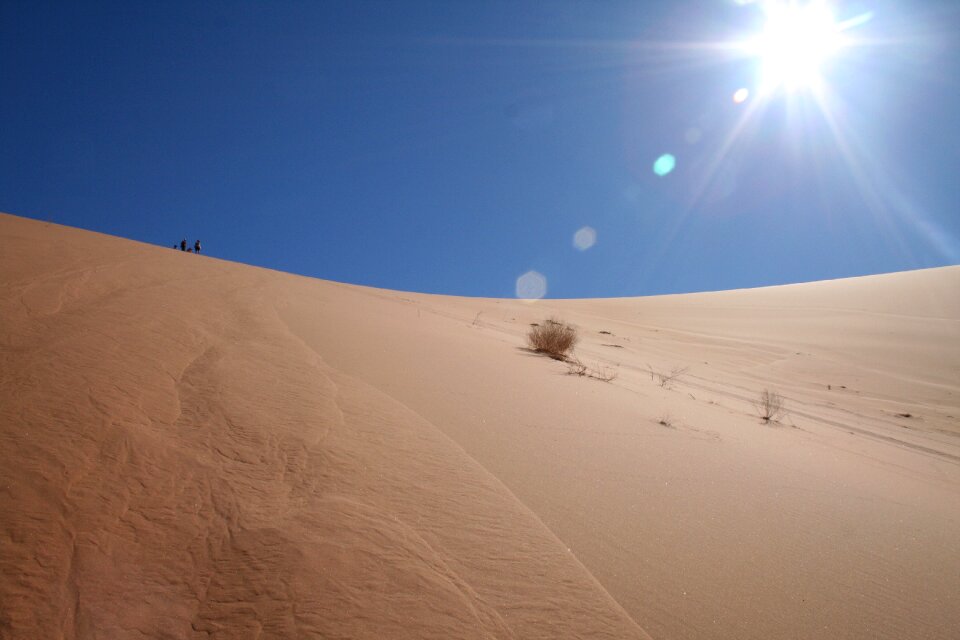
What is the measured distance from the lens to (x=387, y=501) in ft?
4.22

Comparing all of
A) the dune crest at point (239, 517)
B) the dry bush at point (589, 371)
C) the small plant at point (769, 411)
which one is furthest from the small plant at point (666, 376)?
the dune crest at point (239, 517)

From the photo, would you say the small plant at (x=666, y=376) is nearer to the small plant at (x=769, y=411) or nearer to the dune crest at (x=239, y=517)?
the small plant at (x=769, y=411)

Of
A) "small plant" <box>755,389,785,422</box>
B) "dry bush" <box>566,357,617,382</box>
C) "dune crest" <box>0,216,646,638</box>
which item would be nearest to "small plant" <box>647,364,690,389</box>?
"dry bush" <box>566,357,617,382</box>

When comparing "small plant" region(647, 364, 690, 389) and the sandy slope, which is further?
"small plant" region(647, 364, 690, 389)

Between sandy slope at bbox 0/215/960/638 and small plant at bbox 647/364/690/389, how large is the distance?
5.46 feet

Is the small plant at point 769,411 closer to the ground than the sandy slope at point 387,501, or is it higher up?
higher up

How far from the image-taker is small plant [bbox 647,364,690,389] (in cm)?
504

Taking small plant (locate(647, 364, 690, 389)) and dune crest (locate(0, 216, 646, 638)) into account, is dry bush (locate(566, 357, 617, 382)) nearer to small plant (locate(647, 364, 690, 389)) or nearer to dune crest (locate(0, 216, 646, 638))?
small plant (locate(647, 364, 690, 389))

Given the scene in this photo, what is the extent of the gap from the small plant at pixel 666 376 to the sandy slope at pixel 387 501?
5.46 feet

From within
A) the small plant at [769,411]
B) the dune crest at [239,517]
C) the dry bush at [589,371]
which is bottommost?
the dune crest at [239,517]

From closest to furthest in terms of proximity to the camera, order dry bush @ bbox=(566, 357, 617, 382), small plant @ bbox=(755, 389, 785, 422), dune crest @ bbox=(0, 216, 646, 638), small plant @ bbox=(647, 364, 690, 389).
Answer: dune crest @ bbox=(0, 216, 646, 638) < small plant @ bbox=(755, 389, 785, 422) < dry bush @ bbox=(566, 357, 617, 382) < small plant @ bbox=(647, 364, 690, 389)

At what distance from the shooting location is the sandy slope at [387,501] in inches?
35.4

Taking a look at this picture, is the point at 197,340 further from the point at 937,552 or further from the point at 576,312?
the point at 576,312

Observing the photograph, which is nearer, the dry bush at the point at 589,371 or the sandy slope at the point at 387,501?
the sandy slope at the point at 387,501
